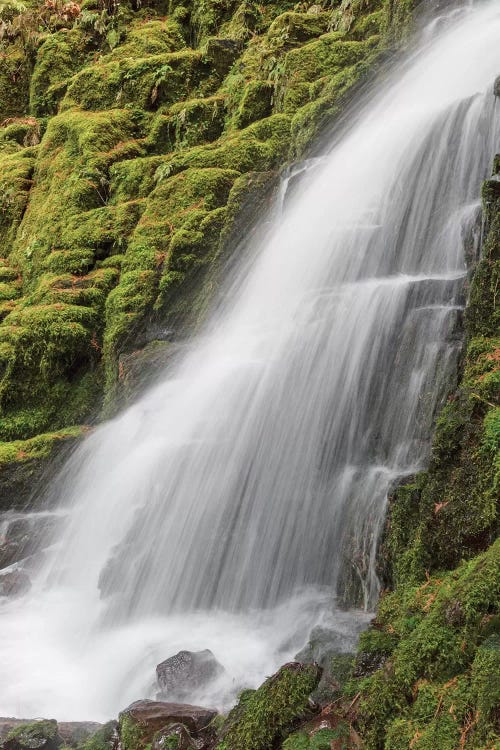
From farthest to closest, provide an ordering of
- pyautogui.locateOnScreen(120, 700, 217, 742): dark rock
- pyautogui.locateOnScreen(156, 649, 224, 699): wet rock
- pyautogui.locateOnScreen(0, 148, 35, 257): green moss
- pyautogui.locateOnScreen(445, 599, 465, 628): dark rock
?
pyautogui.locateOnScreen(0, 148, 35, 257): green moss
pyautogui.locateOnScreen(156, 649, 224, 699): wet rock
pyautogui.locateOnScreen(120, 700, 217, 742): dark rock
pyautogui.locateOnScreen(445, 599, 465, 628): dark rock

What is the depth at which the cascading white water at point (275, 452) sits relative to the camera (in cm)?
590

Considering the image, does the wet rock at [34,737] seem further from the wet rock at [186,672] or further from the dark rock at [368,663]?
the dark rock at [368,663]

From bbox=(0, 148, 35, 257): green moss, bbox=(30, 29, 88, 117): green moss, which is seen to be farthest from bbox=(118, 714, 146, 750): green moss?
bbox=(30, 29, 88, 117): green moss

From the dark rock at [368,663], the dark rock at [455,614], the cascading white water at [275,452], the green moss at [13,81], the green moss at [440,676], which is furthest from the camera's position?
the green moss at [13,81]

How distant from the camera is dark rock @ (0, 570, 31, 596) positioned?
303 inches

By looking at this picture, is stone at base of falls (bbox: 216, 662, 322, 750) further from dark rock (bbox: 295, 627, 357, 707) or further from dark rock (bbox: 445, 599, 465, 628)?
dark rock (bbox: 445, 599, 465, 628)

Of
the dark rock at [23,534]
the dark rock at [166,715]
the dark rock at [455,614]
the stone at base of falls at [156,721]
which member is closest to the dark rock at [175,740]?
the stone at base of falls at [156,721]

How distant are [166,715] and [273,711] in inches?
37.9

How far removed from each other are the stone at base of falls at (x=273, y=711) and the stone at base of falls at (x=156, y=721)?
0.37 m

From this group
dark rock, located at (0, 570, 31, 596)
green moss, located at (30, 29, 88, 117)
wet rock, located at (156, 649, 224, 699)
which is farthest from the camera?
green moss, located at (30, 29, 88, 117)

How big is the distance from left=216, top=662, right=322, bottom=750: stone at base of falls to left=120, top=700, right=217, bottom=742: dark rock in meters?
0.41

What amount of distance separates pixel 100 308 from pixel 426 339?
22.9ft

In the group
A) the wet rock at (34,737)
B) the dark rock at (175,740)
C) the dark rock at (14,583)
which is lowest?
the dark rock at (14,583)

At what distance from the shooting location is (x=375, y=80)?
41.7ft
